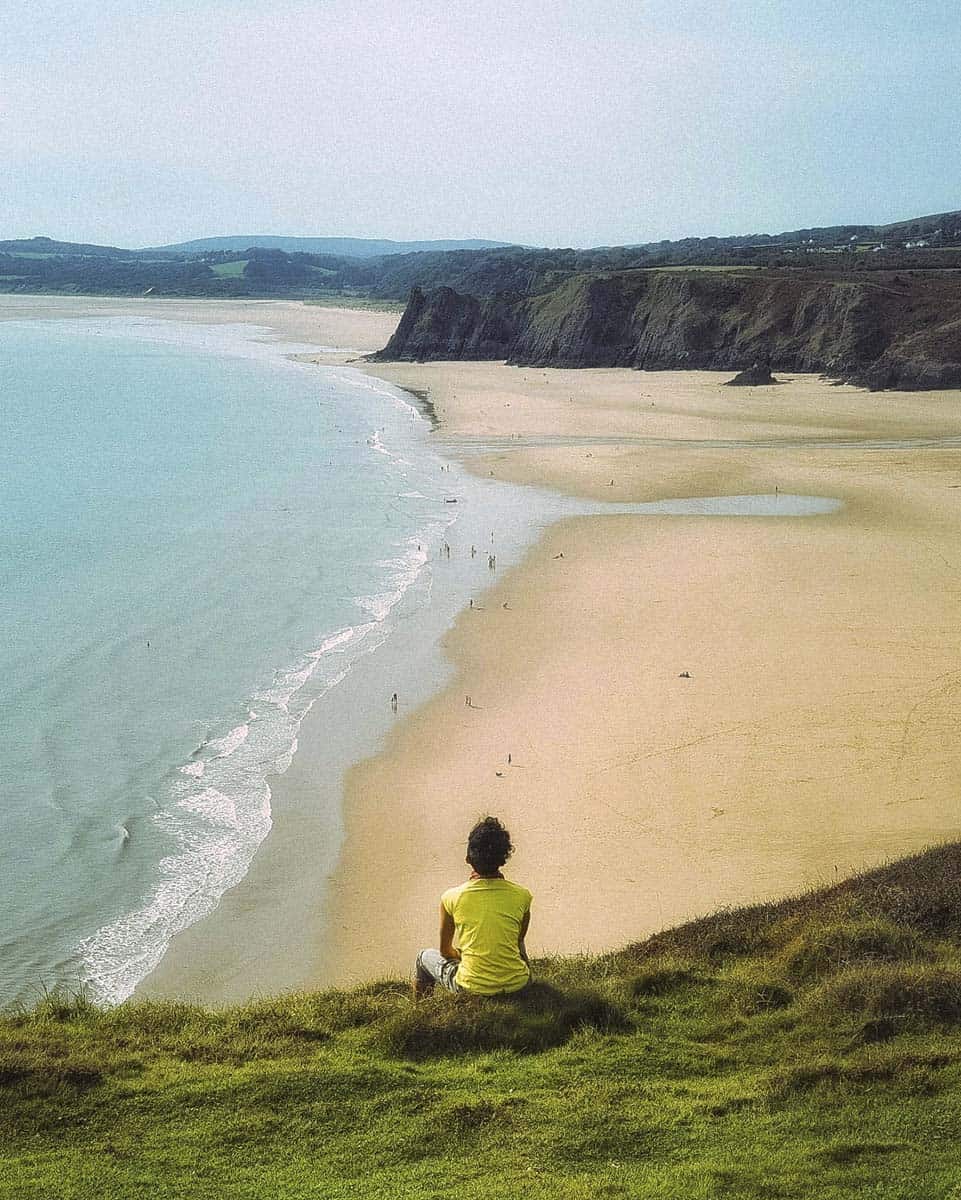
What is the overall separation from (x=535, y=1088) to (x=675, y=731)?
34.3ft

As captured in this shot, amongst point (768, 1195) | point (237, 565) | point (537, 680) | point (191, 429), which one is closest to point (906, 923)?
point (768, 1195)

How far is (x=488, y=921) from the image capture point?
7.11m

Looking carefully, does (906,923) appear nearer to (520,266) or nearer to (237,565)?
(237,565)

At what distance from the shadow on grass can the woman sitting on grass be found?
0.10 metres

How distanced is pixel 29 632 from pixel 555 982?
16.6 m

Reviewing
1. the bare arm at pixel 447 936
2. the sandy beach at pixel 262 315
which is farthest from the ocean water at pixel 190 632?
the sandy beach at pixel 262 315

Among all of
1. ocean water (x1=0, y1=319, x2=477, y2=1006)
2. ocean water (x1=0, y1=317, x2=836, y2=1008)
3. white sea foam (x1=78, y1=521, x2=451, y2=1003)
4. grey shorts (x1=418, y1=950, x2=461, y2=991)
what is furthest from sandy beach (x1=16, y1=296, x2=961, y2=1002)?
grey shorts (x1=418, y1=950, x2=461, y2=991)

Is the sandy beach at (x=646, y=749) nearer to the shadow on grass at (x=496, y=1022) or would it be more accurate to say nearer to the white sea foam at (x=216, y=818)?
the white sea foam at (x=216, y=818)

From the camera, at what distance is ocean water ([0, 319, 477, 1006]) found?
1277cm

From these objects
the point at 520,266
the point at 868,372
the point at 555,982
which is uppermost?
the point at 520,266

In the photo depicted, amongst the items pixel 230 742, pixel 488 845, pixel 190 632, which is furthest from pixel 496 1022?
pixel 190 632

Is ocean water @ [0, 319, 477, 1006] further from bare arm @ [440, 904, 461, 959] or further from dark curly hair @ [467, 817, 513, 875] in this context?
dark curly hair @ [467, 817, 513, 875]

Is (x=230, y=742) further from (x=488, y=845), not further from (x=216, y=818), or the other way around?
(x=488, y=845)

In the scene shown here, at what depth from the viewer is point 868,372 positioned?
60875 millimetres
